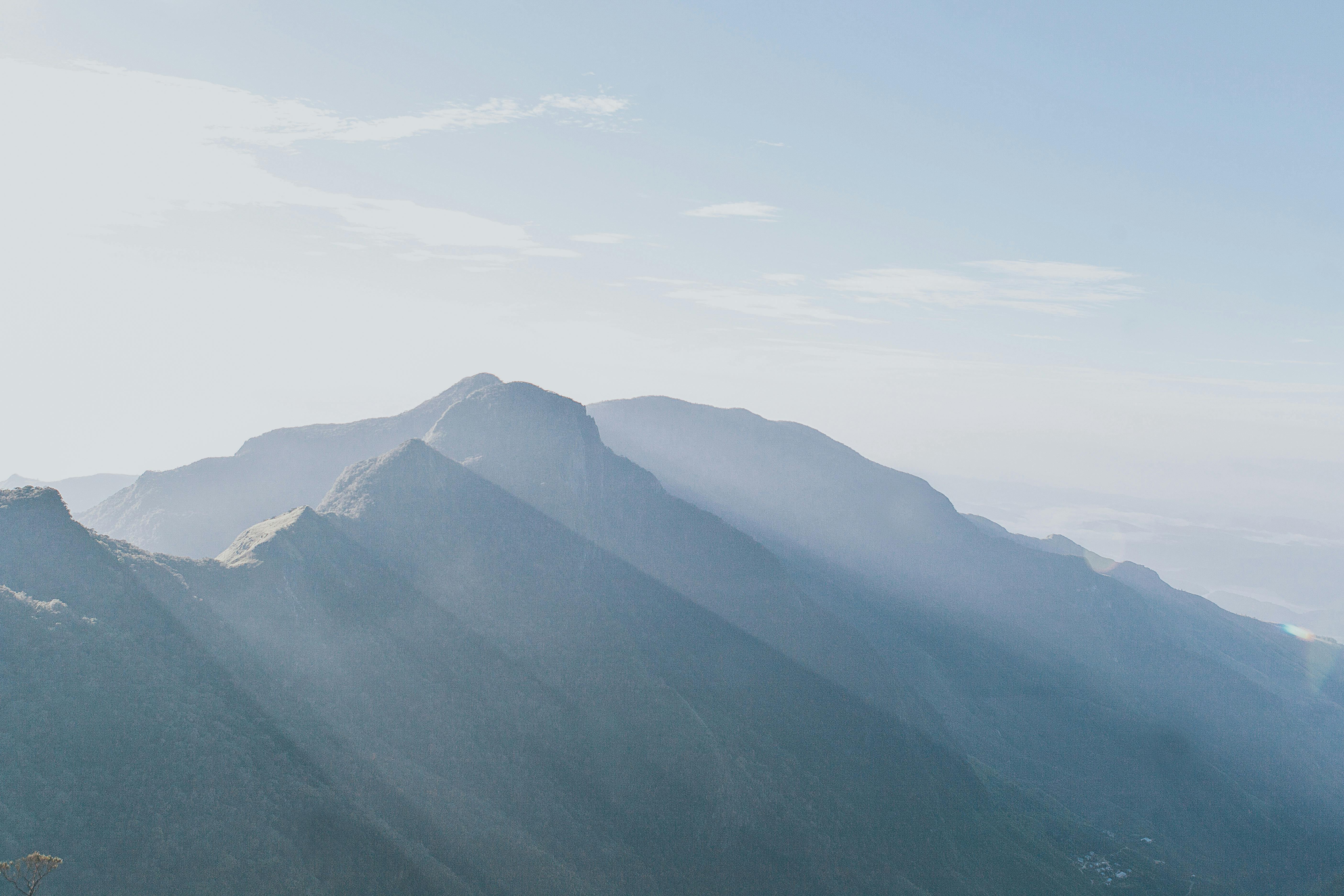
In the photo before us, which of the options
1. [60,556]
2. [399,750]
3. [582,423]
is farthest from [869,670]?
[60,556]

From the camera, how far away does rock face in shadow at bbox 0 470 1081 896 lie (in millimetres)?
50625

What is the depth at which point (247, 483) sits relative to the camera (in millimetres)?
147000

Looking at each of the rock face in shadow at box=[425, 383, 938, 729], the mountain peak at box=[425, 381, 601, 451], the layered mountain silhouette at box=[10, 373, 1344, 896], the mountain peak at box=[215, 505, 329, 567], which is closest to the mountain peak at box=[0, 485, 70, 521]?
the layered mountain silhouette at box=[10, 373, 1344, 896]

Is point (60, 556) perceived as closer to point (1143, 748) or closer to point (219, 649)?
point (219, 649)

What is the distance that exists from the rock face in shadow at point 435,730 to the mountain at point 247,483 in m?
47.5

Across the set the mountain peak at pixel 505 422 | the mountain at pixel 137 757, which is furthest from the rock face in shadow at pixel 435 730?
the mountain peak at pixel 505 422

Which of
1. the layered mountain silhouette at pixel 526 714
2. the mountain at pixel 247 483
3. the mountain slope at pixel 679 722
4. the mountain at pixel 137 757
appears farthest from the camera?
the mountain at pixel 247 483

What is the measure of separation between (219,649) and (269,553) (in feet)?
49.5

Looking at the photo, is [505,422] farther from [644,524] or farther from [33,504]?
[33,504]

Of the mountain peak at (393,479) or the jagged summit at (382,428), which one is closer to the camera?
the mountain peak at (393,479)

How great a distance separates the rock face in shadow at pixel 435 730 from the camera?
50625 millimetres

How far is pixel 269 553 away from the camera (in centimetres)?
7750

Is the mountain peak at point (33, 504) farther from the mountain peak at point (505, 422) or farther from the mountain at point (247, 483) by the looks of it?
the mountain at point (247, 483)

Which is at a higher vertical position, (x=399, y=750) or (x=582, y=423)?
(x=582, y=423)
